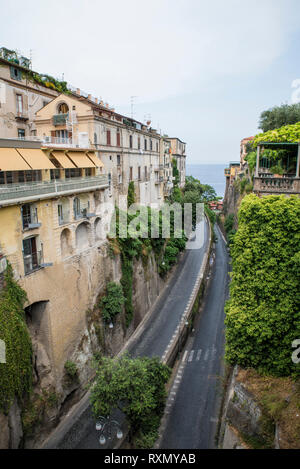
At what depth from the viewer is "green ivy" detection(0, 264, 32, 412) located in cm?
1535

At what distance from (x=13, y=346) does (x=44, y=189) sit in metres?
9.00

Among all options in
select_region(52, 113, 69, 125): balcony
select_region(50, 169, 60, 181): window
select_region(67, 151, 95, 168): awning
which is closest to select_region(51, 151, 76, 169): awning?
select_region(67, 151, 95, 168): awning

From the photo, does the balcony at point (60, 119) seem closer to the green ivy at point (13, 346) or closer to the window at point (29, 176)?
the window at point (29, 176)

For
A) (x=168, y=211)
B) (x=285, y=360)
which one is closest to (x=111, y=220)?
(x=168, y=211)

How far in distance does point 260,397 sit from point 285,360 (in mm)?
2051

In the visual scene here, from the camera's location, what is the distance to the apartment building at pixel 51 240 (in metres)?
17.6

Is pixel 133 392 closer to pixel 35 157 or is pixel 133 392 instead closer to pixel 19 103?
pixel 35 157

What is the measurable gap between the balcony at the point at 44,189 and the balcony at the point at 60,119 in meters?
5.64

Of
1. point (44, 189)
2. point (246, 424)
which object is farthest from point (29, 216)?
point (246, 424)

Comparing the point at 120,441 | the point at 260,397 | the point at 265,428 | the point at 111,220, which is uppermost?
the point at 111,220

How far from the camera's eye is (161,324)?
3033cm

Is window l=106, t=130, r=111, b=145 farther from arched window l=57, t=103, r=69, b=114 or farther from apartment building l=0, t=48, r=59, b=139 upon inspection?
apartment building l=0, t=48, r=59, b=139

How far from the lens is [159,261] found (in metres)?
37.6

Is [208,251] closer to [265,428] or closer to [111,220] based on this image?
[111,220]
